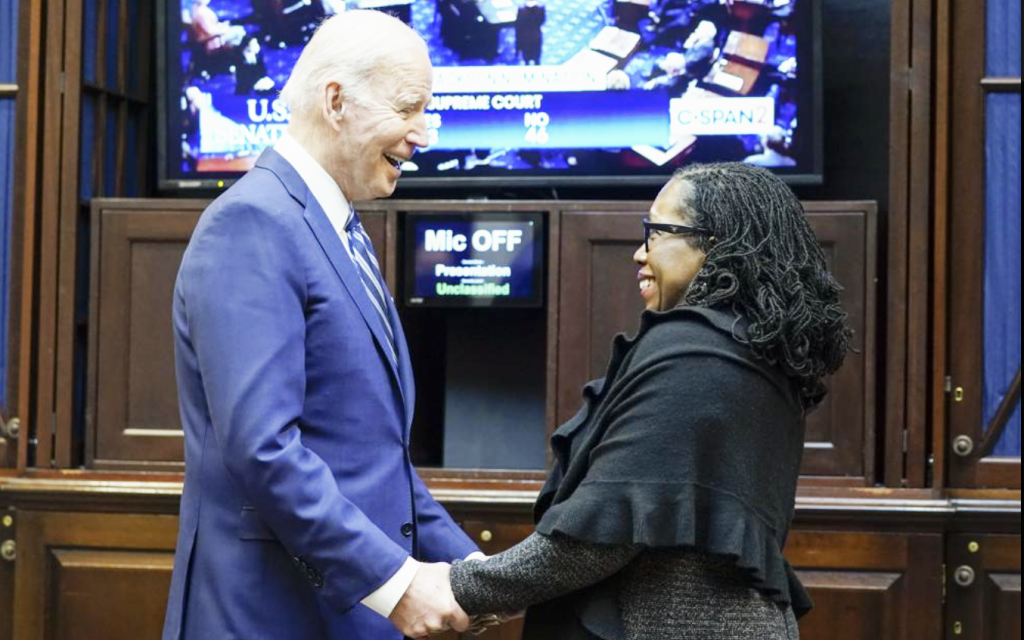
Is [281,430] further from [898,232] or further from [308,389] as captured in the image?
[898,232]

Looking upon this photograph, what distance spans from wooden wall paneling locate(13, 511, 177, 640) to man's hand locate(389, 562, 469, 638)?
179 cm

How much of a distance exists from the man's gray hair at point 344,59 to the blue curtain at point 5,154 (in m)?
1.91

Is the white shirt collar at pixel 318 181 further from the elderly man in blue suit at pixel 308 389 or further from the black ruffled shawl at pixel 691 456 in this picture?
the black ruffled shawl at pixel 691 456

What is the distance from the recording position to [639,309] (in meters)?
3.81

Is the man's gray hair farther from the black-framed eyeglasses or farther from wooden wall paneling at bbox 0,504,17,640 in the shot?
wooden wall paneling at bbox 0,504,17,640

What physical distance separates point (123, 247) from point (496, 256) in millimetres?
993

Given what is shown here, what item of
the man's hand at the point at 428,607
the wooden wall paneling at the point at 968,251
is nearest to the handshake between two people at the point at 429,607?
the man's hand at the point at 428,607

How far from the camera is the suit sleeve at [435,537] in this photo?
8.46 ft

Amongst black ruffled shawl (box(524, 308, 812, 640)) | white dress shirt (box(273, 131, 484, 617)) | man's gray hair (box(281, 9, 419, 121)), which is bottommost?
black ruffled shawl (box(524, 308, 812, 640))

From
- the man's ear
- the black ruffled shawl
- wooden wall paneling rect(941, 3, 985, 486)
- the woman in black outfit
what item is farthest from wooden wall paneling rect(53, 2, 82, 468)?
wooden wall paneling rect(941, 3, 985, 486)

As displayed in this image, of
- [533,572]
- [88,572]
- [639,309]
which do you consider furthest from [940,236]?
[88,572]

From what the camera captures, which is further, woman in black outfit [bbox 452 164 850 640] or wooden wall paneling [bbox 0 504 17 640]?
wooden wall paneling [bbox 0 504 17 640]

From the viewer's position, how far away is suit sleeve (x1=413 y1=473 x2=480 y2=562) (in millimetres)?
2580

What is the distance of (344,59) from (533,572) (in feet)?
2.78
